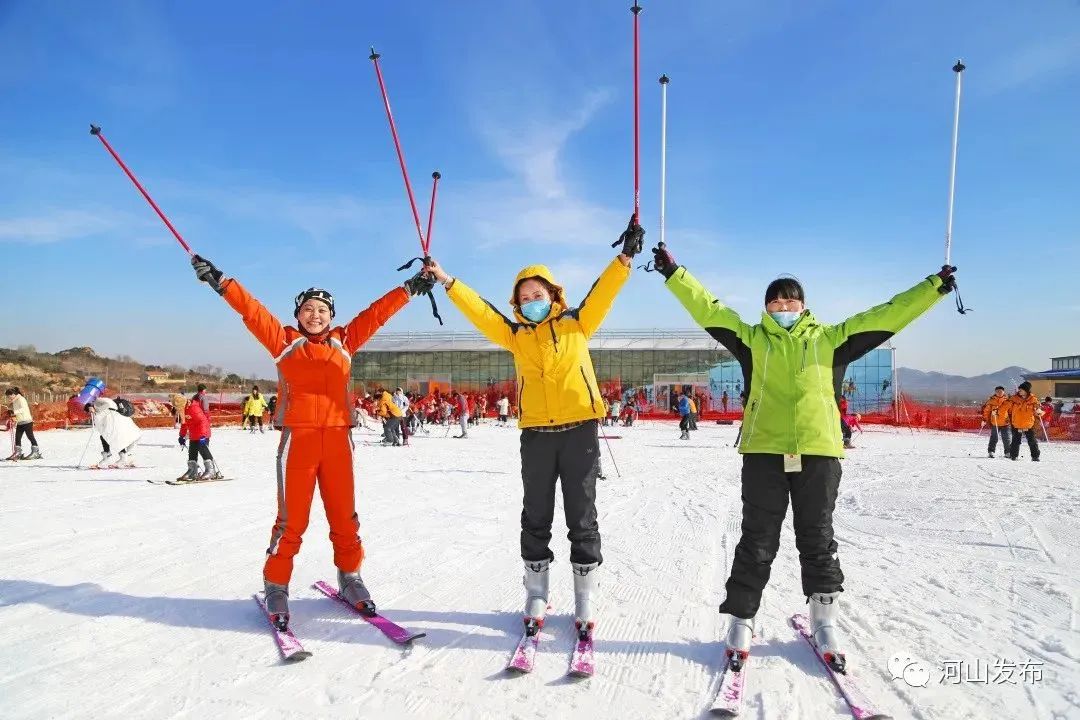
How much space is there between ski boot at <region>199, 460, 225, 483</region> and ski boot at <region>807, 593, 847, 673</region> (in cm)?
915

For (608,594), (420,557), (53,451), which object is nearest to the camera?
→ (608,594)

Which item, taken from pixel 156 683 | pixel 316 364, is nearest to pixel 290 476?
pixel 316 364

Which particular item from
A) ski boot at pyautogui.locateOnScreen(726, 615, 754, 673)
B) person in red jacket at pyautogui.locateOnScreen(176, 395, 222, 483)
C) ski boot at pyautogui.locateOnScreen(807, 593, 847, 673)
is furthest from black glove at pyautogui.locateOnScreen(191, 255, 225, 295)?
person in red jacket at pyautogui.locateOnScreen(176, 395, 222, 483)

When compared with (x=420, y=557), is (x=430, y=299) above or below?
above

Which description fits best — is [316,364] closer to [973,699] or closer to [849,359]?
[849,359]

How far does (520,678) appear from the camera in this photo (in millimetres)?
2926

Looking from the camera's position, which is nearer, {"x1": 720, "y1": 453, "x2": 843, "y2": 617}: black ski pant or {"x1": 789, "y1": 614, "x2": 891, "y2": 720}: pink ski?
{"x1": 789, "y1": 614, "x2": 891, "y2": 720}: pink ski

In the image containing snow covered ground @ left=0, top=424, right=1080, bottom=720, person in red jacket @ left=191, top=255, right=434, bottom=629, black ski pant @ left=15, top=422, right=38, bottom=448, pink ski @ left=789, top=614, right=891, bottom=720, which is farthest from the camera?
black ski pant @ left=15, top=422, right=38, bottom=448

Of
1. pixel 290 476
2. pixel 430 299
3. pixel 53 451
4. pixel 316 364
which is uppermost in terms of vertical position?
pixel 430 299

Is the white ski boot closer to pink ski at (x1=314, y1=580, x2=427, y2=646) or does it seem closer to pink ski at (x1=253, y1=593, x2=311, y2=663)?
pink ski at (x1=314, y1=580, x2=427, y2=646)

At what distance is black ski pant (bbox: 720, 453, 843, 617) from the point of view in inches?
122

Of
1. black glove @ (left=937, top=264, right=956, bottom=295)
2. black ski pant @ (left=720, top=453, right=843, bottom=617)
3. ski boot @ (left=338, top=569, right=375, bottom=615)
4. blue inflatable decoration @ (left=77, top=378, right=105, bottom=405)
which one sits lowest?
ski boot @ (left=338, top=569, right=375, bottom=615)

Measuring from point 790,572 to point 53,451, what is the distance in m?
16.7

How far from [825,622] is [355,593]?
2.62 metres
